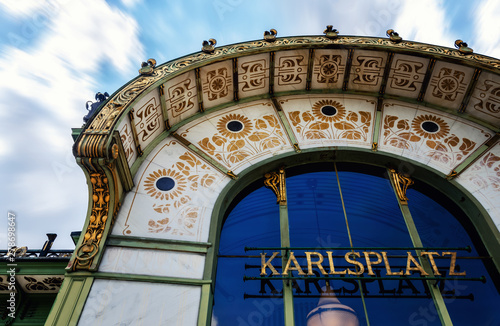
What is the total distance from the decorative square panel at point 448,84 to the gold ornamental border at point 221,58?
0.22m

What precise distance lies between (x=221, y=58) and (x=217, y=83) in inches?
22.1

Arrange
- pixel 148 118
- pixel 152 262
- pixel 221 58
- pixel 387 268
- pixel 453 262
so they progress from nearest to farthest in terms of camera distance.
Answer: pixel 152 262, pixel 387 268, pixel 453 262, pixel 148 118, pixel 221 58

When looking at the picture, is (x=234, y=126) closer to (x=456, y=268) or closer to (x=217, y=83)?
(x=217, y=83)

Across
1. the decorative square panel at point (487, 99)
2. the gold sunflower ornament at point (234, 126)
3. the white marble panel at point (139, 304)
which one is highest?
the decorative square panel at point (487, 99)

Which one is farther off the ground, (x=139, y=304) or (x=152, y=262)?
(x=152, y=262)

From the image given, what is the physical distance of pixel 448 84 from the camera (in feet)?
25.9

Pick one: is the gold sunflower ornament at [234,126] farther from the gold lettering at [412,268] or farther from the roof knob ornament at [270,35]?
the gold lettering at [412,268]

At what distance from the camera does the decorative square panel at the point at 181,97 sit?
23.6 feet

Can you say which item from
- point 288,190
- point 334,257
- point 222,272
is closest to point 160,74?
point 288,190

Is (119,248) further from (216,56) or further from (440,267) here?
(440,267)

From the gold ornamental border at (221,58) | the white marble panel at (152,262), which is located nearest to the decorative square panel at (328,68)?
the gold ornamental border at (221,58)

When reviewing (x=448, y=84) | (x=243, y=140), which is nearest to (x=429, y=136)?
(x=448, y=84)

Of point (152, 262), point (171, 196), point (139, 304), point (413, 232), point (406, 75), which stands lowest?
point (139, 304)

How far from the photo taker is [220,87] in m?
7.88
